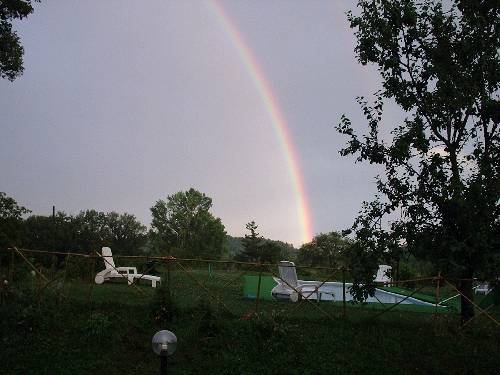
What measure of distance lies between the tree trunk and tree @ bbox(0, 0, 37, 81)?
649 inches

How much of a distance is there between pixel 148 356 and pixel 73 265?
9048 millimetres

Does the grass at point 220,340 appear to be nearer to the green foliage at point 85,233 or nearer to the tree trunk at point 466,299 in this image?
the tree trunk at point 466,299

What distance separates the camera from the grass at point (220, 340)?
31.8 feet

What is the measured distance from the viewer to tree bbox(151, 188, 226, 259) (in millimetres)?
75062

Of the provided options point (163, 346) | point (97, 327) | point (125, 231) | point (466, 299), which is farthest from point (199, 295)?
point (125, 231)

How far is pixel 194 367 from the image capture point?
31.7 feet

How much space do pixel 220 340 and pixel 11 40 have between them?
13846mm

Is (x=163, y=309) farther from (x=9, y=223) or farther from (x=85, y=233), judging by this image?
(x=85, y=233)

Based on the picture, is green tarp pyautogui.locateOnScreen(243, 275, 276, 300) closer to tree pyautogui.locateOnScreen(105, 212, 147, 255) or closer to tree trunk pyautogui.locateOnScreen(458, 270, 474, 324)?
tree trunk pyautogui.locateOnScreen(458, 270, 474, 324)

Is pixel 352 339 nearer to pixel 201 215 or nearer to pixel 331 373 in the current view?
pixel 331 373

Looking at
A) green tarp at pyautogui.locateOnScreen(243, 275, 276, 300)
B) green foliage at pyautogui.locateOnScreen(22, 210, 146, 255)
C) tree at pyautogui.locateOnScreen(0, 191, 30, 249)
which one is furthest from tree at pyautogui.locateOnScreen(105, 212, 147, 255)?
green tarp at pyautogui.locateOnScreen(243, 275, 276, 300)

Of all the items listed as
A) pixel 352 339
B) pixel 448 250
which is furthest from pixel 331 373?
pixel 448 250

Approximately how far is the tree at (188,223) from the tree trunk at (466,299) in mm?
60333

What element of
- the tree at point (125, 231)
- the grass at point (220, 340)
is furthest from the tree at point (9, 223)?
the tree at point (125, 231)
